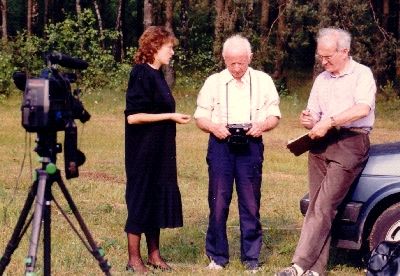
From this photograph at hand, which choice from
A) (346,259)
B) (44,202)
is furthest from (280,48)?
(44,202)

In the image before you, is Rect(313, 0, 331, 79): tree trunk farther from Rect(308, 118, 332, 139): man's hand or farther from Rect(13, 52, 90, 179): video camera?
Rect(13, 52, 90, 179): video camera

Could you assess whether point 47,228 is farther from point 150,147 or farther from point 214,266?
point 214,266

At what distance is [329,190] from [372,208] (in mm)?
456

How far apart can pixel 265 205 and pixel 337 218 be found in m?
4.18

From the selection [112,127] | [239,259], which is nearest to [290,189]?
[239,259]

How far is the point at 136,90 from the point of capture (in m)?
8.04

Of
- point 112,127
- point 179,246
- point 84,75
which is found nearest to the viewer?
point 179,246

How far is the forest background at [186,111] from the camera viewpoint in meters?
9.26

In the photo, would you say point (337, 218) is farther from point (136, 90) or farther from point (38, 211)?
point (38, 211)

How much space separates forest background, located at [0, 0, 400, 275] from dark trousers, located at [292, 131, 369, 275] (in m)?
0.44

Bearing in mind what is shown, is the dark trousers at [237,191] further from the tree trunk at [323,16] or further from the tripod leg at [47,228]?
the tree trunk at [323,16]

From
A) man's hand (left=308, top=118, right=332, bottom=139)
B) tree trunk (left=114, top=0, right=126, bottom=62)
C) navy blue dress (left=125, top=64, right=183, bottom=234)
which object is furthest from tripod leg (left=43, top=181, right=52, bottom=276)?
tree trunk (left=114, top=0, right=126, bottom=62)

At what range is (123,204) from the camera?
483 inches

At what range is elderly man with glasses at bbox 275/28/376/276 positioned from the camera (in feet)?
25.7
